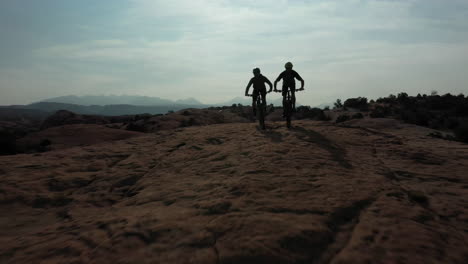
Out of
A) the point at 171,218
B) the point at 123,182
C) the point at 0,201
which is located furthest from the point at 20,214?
the point at 171,218

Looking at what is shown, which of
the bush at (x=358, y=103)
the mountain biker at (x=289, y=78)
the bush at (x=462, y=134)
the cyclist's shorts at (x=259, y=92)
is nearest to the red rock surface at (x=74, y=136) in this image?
the cyclist's shorts at (x=259, y=92)

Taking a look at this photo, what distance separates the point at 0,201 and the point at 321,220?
6.16 metres

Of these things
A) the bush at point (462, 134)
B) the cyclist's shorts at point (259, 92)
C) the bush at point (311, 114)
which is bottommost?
the bush at point (462, 134)

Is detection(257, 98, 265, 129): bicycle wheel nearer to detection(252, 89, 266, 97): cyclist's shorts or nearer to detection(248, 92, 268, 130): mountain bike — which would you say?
detection(248, 92, 268, 130): mountain bike

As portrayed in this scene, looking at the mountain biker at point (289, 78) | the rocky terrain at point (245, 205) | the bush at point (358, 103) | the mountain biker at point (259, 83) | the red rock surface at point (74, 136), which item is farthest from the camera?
the bush at point (358, 103)

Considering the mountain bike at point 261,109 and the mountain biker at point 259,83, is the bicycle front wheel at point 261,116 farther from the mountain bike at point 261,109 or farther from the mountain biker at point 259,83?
the mountain biker at point 259,83

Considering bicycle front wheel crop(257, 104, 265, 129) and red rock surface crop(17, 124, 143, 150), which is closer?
bicycle front wheel crop(257, 104, 265, 129)

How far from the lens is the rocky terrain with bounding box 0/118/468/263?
3074 mm

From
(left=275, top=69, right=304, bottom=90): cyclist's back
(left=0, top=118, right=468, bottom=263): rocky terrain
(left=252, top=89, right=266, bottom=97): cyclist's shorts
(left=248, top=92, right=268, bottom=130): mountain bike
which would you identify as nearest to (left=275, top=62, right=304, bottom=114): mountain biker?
(left=275, top=69, right=304, bottom=90): cyclist's back

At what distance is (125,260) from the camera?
120 inches

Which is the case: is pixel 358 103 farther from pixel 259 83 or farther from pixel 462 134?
pixel 259 83

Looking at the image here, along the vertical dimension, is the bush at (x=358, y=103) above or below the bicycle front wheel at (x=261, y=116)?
above

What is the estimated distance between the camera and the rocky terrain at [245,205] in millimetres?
3074

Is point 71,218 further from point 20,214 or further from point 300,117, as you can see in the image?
point 300,117
